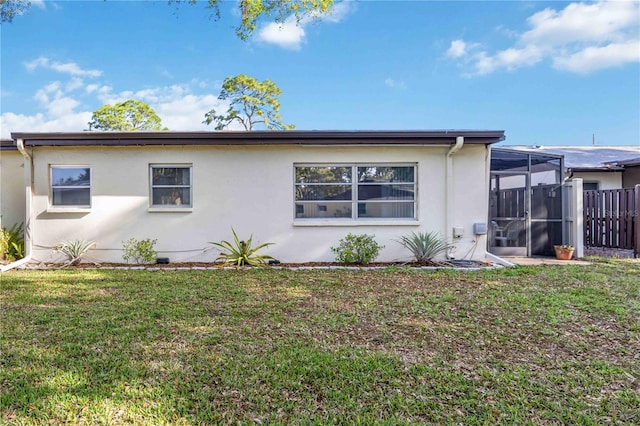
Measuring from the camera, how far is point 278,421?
232 centimetres

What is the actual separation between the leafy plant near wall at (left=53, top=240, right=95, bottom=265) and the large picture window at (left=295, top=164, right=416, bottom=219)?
527cm

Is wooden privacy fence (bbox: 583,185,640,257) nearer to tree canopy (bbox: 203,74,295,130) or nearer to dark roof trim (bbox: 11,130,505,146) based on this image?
dark roof trim (bbox: 11,130,505,146)

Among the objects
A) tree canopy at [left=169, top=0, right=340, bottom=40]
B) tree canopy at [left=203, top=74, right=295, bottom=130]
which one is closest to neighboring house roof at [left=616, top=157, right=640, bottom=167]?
tree canopy at [left=169, top=0, right=340, bottom=40]

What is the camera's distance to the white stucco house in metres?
8.69

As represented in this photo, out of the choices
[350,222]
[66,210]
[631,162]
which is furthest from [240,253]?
[631,162]

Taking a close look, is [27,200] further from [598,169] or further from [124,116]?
[124,116]

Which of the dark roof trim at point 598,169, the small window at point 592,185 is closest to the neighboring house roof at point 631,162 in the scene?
the dark roof trim at point 598,169

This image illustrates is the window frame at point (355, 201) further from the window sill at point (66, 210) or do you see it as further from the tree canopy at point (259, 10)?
the window sill at point (66, 210)

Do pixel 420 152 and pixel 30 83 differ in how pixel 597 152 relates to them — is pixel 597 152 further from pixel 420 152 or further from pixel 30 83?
pixel 30 83

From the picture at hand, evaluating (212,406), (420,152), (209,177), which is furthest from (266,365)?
(420,152)

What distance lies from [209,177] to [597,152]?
57.8 ft

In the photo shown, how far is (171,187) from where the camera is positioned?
348 inches

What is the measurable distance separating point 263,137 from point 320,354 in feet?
20.2

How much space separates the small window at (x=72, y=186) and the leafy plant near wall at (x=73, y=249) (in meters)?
0.95
